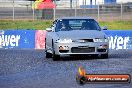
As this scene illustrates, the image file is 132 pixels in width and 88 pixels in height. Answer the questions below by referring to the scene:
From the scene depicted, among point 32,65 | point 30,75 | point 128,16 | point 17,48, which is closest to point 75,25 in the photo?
point 32,65

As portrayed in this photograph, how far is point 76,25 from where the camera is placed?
67.6 ft

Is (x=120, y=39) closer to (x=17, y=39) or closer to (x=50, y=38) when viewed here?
(x=17, y=39)

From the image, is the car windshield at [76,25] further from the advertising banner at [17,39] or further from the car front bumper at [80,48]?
the advertising banner at [17,39]

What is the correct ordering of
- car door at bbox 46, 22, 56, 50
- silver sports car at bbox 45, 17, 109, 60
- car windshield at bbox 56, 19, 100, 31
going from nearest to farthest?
silver sports car at bbox 45, 17, 109, 60 < car door at bbox 46, 22, 56, 50 < car windshield at bbox 56, 19, 100, 31

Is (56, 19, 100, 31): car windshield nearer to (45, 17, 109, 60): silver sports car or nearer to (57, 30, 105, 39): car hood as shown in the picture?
(45, 17, 109, 60): silver sports car

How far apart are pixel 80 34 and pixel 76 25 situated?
1600mm

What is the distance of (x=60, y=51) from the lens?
19.1m

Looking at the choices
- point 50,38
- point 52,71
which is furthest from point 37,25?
point 52,71

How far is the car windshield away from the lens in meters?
20.3

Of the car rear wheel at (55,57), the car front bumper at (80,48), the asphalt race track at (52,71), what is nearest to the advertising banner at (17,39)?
the asphalt race track at (52,71)

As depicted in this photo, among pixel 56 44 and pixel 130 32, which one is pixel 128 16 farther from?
pixel 56 44

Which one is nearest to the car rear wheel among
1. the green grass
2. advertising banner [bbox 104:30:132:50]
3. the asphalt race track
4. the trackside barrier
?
the asphalt race track

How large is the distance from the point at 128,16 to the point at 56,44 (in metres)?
31.0

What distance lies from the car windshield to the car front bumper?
4.29 feet
